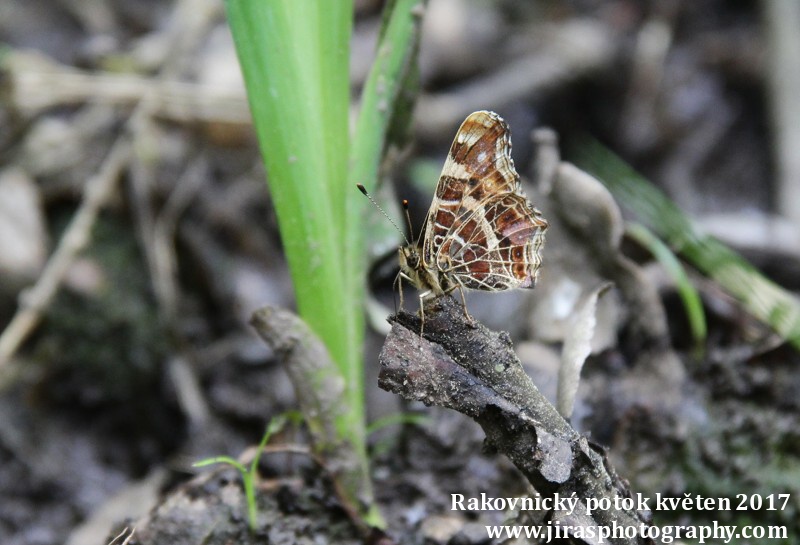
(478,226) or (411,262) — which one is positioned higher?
(478,226)

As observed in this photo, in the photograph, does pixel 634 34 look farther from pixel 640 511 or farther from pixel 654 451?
pixel 640 511

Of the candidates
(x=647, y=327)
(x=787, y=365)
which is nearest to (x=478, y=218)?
(x=647, y=327)

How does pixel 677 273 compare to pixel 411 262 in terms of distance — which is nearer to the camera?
pixel 411 262

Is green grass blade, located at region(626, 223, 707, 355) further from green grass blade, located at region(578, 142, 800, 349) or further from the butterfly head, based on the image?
the butterfly head

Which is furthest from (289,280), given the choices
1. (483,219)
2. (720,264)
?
(720,264)

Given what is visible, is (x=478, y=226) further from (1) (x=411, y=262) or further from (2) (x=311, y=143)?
(2) (x=311, y=143)

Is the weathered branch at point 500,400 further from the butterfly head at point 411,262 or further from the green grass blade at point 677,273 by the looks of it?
the green grass blade at point 677,273

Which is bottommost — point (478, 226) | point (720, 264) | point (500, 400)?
point (500, 400)
